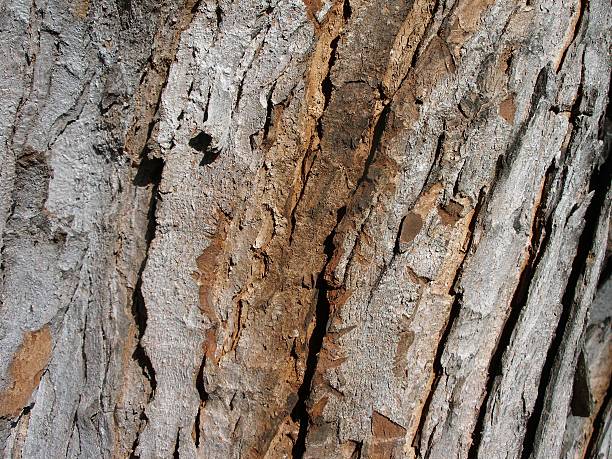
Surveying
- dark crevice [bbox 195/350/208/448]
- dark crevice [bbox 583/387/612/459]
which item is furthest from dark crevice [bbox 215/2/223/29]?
dark crevice [bbox 583/387/612/459]

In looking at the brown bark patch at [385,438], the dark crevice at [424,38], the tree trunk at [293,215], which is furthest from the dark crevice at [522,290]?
the dark crevice at [424,38]

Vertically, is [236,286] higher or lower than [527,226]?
lower

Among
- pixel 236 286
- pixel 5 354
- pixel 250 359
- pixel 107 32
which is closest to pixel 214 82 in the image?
pixel 107 32

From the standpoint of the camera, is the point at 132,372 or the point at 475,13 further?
the point at 132,372

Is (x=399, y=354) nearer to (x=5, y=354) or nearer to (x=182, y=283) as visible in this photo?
(x=182, y=283)

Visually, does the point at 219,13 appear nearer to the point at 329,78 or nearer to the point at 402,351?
the point at 329,78

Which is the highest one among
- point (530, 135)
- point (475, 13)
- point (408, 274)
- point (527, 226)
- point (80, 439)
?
point (475, 13)

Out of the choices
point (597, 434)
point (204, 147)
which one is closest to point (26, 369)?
point (204, 147)

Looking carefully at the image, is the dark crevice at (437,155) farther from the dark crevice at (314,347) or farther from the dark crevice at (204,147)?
the dark crevice at (204,147)
